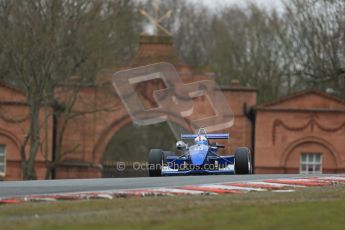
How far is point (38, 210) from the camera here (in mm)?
16516

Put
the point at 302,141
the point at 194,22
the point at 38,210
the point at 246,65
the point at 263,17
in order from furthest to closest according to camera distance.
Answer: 1. the point at 194,22
2. the point at 263,17
3. the point at 246,65
4. the point at 302,141
5. the point at 38,210

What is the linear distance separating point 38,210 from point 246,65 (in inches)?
2182

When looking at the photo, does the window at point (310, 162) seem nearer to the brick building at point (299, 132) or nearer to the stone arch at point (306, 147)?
the brick building at point (299, 132)

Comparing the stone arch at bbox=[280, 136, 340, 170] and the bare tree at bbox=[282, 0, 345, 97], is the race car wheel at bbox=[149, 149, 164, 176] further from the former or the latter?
the bare tree at bbox=[282, 0, 345, 97]

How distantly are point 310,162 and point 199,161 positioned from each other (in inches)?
1002

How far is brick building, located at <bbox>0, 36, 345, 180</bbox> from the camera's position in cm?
5069

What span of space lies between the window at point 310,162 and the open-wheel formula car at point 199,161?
24228 mm

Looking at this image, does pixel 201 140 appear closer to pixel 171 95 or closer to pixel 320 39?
pixel 171 95

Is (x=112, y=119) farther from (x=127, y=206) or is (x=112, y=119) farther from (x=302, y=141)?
(x=127, y=206)

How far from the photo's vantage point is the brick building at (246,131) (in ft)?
166

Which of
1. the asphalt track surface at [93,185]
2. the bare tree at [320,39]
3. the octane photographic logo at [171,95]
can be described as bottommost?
the asphalt track surface at [93,185]

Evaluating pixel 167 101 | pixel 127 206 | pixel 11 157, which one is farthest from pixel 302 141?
pixel 127 206

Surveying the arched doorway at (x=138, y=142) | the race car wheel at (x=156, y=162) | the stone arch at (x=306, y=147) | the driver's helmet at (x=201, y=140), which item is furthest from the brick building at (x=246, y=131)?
the driver's helmet at (x=201, y=140)

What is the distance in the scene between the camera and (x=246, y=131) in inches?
2024
